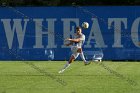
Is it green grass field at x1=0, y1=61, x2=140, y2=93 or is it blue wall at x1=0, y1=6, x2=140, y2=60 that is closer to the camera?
green grass field at x1=0, y1=61, x2=140, y2=93

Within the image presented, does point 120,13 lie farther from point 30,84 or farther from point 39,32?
point 30,84

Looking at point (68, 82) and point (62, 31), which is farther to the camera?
point (62, 31)

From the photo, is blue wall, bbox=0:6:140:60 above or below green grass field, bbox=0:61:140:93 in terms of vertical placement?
below

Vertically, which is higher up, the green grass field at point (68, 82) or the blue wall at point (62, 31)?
the green grass field at point (68, 82)

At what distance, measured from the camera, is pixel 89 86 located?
60.3 feet

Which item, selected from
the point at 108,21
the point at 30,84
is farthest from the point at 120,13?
the point at 30,84

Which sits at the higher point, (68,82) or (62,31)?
(68,82)

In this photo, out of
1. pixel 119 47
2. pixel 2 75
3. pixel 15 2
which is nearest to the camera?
pixel 2 75

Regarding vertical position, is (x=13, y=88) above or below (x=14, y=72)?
above

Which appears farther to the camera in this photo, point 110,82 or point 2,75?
point 2,75

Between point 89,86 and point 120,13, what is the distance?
1648 centimetres

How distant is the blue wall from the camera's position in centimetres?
3412

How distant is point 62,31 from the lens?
3456 centimetres

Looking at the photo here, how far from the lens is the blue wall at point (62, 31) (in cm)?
3412
